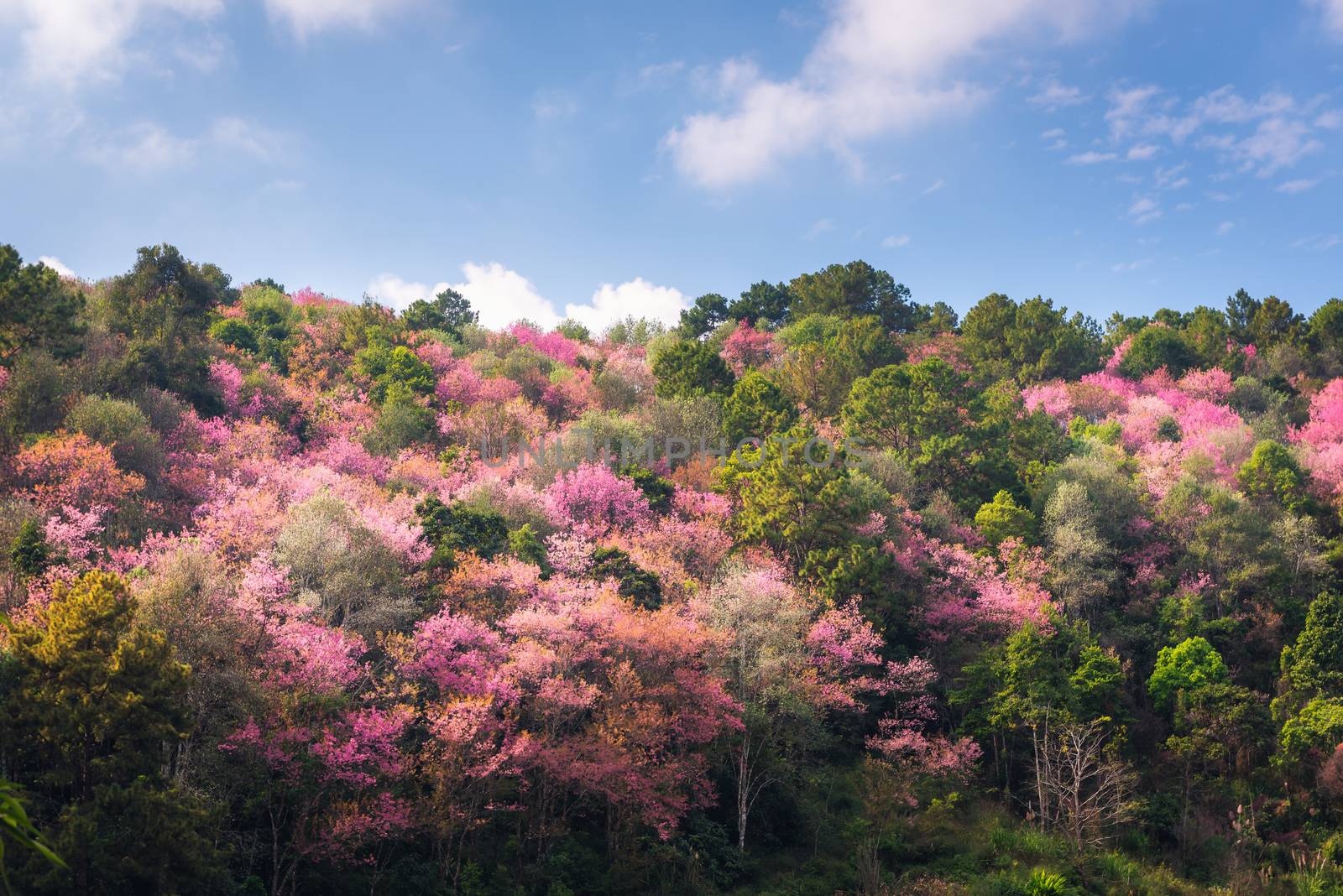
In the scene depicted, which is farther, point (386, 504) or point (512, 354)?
point (512, 354)

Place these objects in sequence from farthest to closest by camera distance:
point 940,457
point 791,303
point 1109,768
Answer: point 791,303 → point 940,457 → point 1109,768

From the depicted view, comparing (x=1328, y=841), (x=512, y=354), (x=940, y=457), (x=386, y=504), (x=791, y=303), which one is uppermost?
(x=791, y=303)

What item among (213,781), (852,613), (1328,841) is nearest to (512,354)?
(852,613)

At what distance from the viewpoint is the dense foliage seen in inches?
863

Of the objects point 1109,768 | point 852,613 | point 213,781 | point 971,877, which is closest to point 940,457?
point 852,613

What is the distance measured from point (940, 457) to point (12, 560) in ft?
140

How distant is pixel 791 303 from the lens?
3538 inches

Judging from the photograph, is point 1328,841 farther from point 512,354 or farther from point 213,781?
point 512,354

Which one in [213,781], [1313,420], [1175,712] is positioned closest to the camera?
[213,781]

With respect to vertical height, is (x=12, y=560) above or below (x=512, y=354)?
below

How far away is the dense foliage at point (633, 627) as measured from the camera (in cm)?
2192

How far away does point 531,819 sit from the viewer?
26328mm

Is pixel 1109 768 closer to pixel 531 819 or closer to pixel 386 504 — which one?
pixel 531 819

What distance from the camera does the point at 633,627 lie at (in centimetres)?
2914
